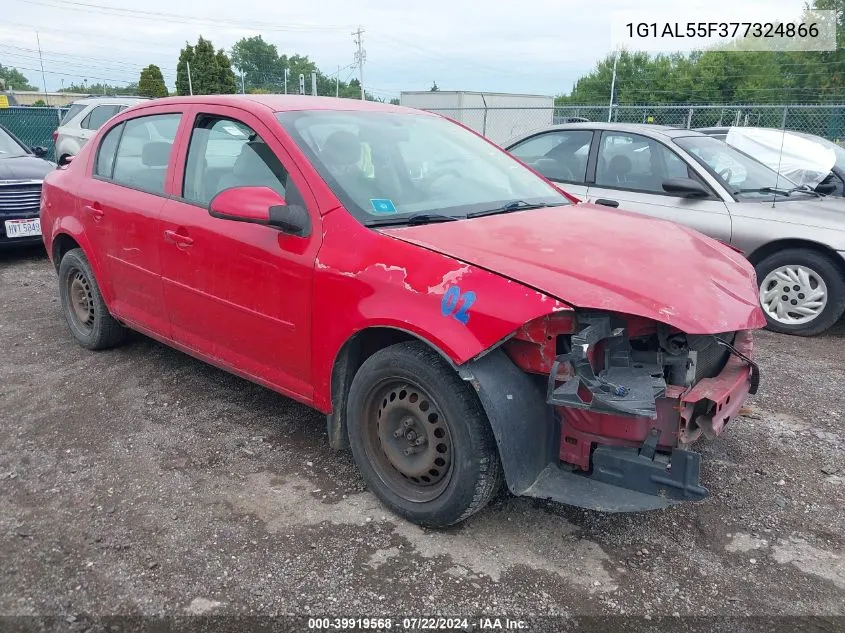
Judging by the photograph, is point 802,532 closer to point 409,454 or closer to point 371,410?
point 409,454

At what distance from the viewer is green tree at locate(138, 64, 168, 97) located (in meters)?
46.8

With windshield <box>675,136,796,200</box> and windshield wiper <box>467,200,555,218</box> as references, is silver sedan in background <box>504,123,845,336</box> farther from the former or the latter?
windshield wiper <box>467,200,555,218</box>

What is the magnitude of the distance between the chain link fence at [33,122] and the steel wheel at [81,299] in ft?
42.4

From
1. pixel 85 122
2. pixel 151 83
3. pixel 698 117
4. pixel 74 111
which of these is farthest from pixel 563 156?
Result: pixel 151 83

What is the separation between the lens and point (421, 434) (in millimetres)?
2836

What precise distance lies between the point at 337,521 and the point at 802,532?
200 cm

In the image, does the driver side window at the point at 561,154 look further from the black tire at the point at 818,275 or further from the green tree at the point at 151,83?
the green tree at the point at 151,83

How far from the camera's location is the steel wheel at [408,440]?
278 cm

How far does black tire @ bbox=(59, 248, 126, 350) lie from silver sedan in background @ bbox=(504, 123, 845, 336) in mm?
3847

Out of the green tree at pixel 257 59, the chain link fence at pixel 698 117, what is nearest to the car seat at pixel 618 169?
the chain link fence at pixel 698 117

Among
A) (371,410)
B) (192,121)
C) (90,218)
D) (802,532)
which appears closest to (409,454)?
(371,410)

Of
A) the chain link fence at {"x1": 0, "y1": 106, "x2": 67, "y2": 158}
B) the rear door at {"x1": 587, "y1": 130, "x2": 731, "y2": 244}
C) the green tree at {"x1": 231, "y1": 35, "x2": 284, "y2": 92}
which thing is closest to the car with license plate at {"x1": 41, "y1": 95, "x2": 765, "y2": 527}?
the rear door at {"x1": 587, "y1": 130, "x2": 731, "y2": 244}

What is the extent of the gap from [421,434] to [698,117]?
15.2m

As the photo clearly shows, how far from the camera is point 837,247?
18.0ft
